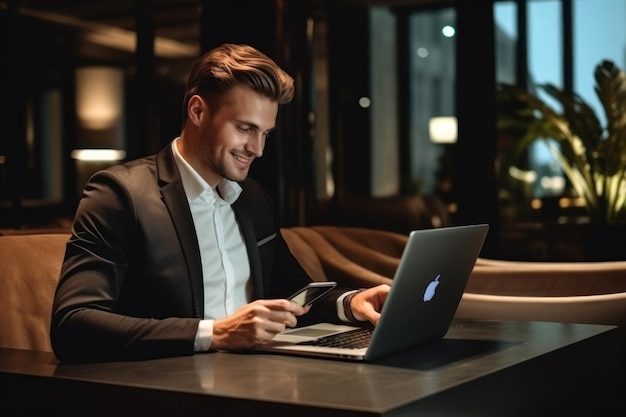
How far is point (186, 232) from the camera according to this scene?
2.24m

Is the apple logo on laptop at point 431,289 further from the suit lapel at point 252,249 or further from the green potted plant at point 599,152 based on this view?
the green potted plant at point 599,152

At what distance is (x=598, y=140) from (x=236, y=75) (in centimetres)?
421

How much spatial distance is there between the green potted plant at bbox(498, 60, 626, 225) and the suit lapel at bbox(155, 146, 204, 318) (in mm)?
4219

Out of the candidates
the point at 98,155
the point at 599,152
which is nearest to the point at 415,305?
the point at 98,155

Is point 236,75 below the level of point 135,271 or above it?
above

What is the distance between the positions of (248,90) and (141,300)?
0.58m

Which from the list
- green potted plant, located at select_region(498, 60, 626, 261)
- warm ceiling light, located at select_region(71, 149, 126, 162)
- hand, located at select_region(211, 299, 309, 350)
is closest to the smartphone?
hand, located at select_region(211, 299, 309, 350)

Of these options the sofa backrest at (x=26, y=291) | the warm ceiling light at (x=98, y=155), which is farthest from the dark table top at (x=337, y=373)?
the warm ceiling light at (x=98, y=155)

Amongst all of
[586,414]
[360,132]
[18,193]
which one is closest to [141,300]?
[586,414]

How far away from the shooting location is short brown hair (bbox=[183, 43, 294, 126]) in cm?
237

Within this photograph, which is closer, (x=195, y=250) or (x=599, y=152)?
(x=195, y=250)

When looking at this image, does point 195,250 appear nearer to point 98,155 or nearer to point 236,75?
point 236,75

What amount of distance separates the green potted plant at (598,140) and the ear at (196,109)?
407cm

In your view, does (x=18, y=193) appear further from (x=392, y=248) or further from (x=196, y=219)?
(x=196, y=219)
